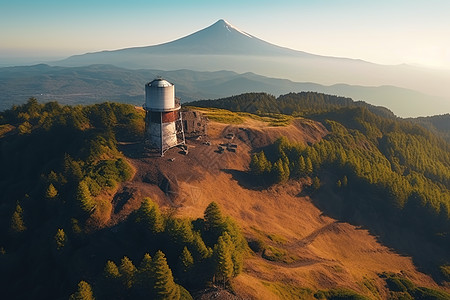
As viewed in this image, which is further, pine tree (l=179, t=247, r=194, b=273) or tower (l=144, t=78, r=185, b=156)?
tower (l=144, t=78, r=185, b=156)

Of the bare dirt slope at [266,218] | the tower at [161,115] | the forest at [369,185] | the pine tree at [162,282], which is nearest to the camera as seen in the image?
the pine tree at [162,282]

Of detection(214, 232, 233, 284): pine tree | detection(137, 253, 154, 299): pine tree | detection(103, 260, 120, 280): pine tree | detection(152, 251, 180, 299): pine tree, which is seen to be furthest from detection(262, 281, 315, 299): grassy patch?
detection(103, 260, 120, 280): pine tree

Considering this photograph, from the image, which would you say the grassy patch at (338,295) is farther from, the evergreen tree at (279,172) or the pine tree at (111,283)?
the evergreen tree at (279,172)

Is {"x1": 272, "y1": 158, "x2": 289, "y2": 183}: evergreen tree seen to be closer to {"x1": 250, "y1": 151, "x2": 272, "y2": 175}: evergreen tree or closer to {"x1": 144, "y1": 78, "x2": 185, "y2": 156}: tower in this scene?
{"x1": 250, "y1": 151, "x2": 272, "y2": 175}: evergreen tree

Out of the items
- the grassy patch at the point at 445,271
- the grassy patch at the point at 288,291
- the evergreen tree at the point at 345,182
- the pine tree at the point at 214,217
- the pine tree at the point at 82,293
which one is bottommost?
the grassy patch at the point at 445,271

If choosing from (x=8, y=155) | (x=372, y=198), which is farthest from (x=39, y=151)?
(x=372, y=198)

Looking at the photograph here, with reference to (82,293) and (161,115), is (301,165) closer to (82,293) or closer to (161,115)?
(161,115)

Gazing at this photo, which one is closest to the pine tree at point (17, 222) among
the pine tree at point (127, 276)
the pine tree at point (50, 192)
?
the pine tree at point (50, 192)

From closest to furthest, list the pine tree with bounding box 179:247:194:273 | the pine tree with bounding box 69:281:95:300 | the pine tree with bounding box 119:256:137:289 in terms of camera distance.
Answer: the pine tree with bounding box 69:281:95:300, the pine tree with bounding box 119:256:137:289, the pine tree with bounding box 179:247:194:273
